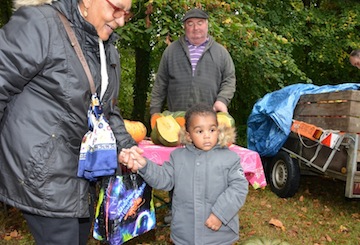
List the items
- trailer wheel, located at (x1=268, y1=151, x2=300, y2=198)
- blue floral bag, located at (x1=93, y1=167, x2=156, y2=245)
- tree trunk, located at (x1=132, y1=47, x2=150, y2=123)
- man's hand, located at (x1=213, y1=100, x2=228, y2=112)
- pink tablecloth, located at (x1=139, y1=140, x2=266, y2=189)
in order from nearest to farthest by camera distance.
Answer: blue floral bag, located at (x1=93, y1=167, x2=156, y2=245)
pink tablecloth, located at (x1=139, y1=140, x2=266, y2=189)
man's hand, located at (x1=213, y1=100, x2=228, y2=112)
trailer wheel, located at (x1=268, y1=151, x2=300, y2=198)
tree trunk, located at (x1=132, y1=47, x2=150, y2=123)

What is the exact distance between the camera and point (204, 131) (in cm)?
270

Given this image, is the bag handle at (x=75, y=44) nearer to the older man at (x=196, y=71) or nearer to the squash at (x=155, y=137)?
the squash at (x=155, y=137)

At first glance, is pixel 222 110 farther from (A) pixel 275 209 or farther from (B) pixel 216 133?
(A) pixel 275 209

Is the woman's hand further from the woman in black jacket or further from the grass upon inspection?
the grass

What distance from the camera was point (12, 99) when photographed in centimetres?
192

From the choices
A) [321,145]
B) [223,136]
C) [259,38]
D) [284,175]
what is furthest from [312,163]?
[223,136]

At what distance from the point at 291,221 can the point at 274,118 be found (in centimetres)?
167

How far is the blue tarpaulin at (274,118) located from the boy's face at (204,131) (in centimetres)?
382

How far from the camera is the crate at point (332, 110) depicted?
5.22 meters

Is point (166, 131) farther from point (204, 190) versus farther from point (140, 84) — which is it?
point (140, 84)

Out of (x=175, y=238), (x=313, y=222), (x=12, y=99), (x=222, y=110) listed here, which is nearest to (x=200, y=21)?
(x=222, y=110)

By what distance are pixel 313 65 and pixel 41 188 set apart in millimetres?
14272

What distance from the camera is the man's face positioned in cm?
451

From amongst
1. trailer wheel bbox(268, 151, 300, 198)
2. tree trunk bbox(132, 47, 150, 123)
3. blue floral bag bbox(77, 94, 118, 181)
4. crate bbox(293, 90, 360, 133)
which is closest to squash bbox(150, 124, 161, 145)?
blue floral bag bbox(77, 94, 118, 181)
